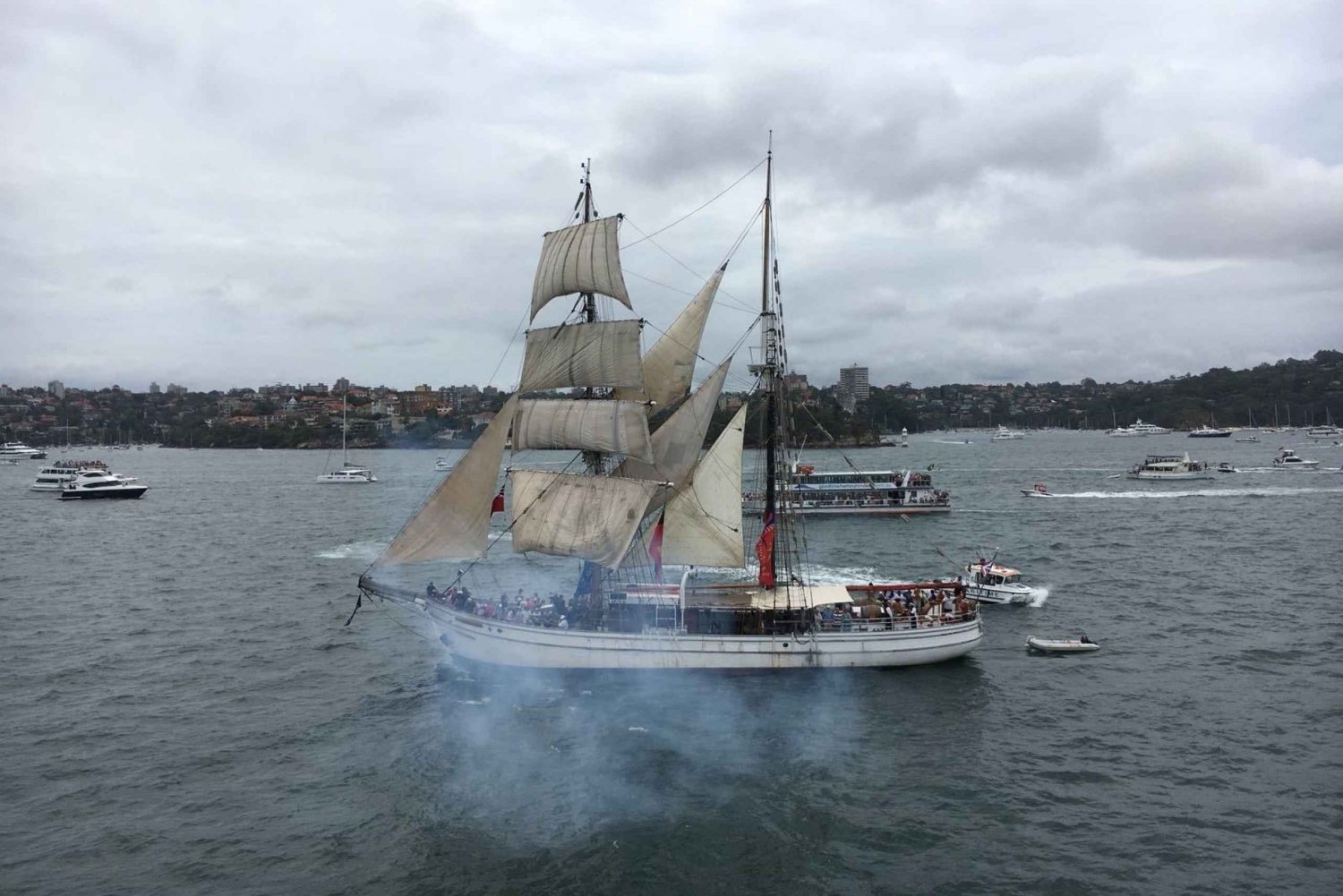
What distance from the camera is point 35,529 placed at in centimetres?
8231

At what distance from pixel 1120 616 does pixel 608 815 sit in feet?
108

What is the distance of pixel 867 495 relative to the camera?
9556 cm

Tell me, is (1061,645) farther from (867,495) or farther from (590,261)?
(867,495)

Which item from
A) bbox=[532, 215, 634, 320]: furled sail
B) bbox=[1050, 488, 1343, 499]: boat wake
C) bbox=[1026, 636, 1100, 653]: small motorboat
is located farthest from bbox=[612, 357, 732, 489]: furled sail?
bbox=[1050, 488, 1343, 499]: boat wake

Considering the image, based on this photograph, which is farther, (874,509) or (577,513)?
(874,509)

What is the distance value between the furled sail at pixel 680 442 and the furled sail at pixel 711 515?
683mm

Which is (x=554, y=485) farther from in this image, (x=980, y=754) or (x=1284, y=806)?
(x=1284, y=806)

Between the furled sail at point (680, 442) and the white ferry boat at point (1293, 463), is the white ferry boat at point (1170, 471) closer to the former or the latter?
the white ferry boat at point (1293, 463)

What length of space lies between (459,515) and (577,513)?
514 centimetres

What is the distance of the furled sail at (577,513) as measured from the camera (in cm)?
3541

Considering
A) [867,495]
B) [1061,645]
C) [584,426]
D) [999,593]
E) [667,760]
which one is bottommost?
[667,760]

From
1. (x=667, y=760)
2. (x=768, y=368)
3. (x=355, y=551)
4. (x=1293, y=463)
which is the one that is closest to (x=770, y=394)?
(x=768, y=368)

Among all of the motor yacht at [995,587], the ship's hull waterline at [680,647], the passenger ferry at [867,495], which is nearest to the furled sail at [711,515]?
the ship's hull waterline at [680,647]

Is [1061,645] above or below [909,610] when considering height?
below
